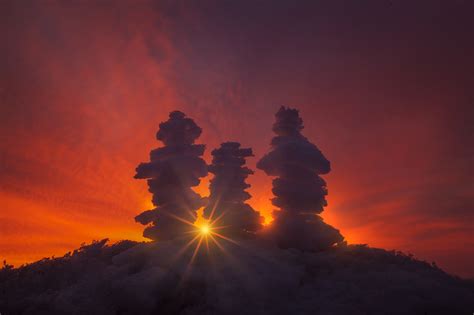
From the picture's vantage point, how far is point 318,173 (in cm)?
3553

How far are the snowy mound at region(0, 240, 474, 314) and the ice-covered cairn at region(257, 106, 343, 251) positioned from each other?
14.8ft

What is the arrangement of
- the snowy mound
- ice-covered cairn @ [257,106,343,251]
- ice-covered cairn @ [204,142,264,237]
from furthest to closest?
ice-covered cairn @ [204,142,264,237]
ice-covered cairn @ [257,106,343,251]
the snowy mound

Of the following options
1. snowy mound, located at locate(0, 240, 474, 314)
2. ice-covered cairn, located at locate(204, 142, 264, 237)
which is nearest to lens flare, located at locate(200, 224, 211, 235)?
ice-covered cairn, located at locate(204, 142, 264, 237)

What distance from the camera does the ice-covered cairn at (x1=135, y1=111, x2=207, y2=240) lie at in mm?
34594

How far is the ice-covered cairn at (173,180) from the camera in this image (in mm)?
34594

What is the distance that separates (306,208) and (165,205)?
14.0m

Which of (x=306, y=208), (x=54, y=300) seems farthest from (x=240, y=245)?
(x=54, y=300)

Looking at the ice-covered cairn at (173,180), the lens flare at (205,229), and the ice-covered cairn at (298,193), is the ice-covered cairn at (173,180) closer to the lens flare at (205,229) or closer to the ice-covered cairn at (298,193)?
the lens flare at (205,229)

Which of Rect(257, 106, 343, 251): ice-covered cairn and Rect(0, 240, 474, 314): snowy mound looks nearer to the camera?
Rect(0, 240, 474, 314): snowy mound

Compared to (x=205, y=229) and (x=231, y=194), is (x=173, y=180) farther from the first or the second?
(x=231, y=194)

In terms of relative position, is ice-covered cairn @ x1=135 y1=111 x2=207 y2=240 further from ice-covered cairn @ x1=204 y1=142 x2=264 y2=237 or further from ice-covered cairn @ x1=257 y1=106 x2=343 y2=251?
ice-covered cairn @ x1=257 y1=106 x2=343 y2=251

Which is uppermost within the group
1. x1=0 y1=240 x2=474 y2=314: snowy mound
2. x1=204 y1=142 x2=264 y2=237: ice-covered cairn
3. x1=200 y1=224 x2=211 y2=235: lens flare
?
x1=204 y1=142 x2=264 y2=237: ice-covered cairn

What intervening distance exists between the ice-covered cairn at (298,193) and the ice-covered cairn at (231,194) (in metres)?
2.66

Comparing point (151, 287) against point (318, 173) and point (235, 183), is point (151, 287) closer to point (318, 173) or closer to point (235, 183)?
point (235, 183)
